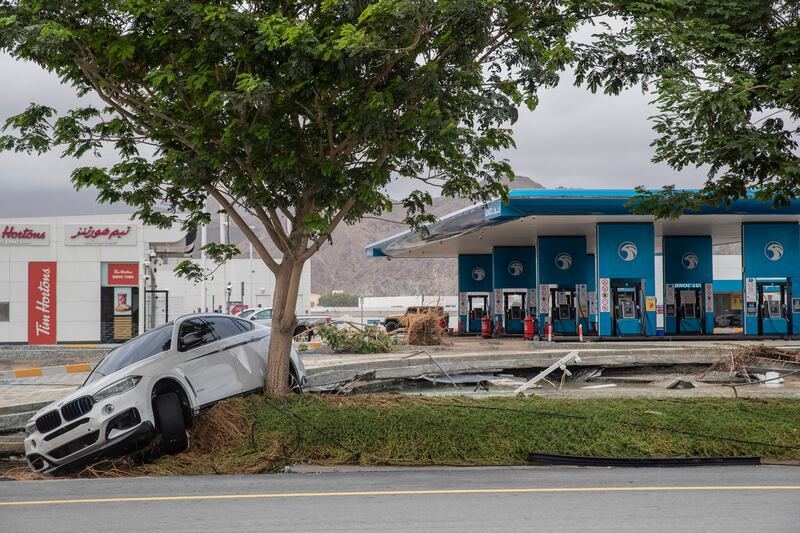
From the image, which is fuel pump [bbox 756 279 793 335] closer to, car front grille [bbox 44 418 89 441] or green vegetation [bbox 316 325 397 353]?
green vegetation [bbox 316 325 397 353]

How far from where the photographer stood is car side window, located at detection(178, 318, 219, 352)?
11.8 meters

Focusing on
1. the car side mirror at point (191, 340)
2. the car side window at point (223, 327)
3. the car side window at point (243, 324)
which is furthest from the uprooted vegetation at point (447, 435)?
the car side window at point (243, 324)

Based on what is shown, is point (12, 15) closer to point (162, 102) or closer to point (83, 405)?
point (162, 102)

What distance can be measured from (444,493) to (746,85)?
268 inches

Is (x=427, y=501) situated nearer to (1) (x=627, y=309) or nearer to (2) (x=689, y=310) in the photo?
(1) (x=627, y=309)

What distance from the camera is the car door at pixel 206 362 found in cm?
1160

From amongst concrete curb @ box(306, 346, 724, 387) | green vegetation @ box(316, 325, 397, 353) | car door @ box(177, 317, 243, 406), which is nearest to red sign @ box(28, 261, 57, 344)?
green vegetation @ box(316, 325, 397, 353)

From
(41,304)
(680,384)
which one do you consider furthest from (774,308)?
(41,304)

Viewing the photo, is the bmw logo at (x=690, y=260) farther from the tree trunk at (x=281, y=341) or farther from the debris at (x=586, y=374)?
the tree trunk at (x=281, y=341)

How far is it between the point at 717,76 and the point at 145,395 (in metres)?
8.74

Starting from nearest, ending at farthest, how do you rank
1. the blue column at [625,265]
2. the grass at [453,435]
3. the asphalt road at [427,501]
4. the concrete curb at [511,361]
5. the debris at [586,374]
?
the asphalt road at [427,501] < the grass at [453,435] < the concrete curb at [511,361] < the debris at [586,374] < the blue column at [625,265]

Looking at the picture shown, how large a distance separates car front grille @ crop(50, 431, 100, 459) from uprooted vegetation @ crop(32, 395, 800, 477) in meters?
0.42

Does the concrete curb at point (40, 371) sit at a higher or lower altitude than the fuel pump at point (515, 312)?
lower

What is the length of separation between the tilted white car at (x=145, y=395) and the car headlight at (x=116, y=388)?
1 centimetres
